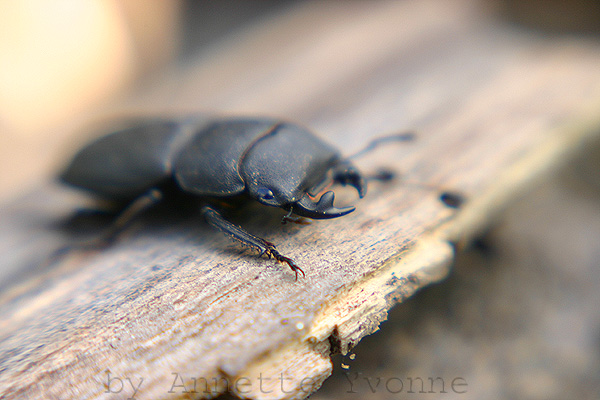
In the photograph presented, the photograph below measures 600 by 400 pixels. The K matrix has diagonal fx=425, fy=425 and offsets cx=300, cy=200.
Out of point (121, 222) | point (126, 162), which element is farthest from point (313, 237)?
point (126, 162)

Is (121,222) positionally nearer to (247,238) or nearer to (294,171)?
(247,238)

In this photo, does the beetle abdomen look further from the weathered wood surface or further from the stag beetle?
the weathered wood surface

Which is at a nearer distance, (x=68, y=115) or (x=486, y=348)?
(x=486, y=348)

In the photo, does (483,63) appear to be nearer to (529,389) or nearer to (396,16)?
(396,16)

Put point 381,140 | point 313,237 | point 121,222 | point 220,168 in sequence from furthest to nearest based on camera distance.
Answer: point 381,140 < point 121,222 < point 220,168 < point 313,237

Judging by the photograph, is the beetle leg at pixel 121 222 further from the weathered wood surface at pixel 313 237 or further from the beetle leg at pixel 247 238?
the beetle leg at pixel 247 238

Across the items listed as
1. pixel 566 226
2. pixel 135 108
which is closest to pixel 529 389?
pixel 566 226
